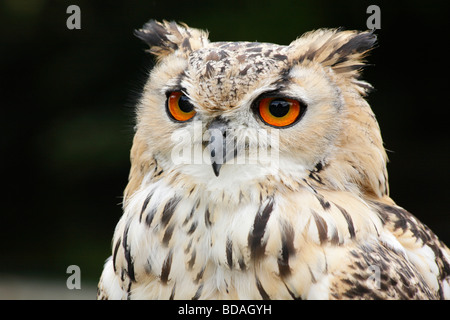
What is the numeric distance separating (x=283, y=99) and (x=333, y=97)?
185 millimetres

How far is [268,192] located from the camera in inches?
72.9

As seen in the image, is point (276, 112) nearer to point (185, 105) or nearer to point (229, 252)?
point (185, 105)

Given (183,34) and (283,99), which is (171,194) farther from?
(183,34)

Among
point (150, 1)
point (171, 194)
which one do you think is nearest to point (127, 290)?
point (171, 194)

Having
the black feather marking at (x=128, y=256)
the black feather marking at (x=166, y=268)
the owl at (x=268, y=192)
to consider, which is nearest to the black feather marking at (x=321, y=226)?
the owl at (x=268, y=192)

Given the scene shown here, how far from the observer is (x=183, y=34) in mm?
2164

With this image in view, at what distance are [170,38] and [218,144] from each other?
597 millimetres

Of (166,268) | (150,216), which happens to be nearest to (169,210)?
(150,216)

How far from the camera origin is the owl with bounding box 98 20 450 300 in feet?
5.83

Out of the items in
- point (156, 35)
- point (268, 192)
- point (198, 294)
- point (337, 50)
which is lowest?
point (198, 294)

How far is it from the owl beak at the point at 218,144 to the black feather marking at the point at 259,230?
0.20m

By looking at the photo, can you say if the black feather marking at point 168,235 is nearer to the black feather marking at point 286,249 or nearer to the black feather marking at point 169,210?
the black feather marking at point 169,210

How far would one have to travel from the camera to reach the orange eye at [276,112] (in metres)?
1.85

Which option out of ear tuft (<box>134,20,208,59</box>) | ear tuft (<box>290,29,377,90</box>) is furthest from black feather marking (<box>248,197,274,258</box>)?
ear tuft (<box>134,20,208,59</box>)
